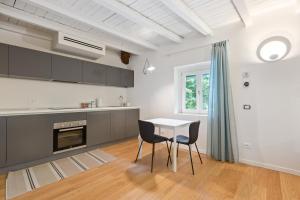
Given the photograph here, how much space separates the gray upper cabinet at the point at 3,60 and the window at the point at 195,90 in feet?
11.2

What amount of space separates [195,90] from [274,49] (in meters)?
1.58

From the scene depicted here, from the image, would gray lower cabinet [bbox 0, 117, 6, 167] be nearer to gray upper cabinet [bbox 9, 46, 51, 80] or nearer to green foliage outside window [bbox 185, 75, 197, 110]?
gray upper cabinet [bbox 9, 46, 51, 80]

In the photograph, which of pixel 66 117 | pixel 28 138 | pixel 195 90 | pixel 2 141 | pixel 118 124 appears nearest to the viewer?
pixel 2 141

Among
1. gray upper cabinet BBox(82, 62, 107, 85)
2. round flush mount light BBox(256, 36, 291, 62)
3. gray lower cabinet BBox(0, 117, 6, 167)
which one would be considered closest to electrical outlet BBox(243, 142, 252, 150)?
round flush mount light BBox(256, 36, 291, 62)

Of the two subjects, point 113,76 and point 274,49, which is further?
point 113,76

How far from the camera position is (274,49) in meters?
2.40

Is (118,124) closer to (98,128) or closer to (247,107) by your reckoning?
(98,128)

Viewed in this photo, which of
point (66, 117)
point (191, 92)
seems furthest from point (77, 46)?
point (191, 92)

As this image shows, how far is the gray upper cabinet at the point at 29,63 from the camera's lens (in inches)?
105

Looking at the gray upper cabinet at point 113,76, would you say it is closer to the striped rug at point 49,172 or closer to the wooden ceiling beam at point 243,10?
the striped rug at point 49,172

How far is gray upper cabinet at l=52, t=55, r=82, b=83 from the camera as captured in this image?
3.17 meters

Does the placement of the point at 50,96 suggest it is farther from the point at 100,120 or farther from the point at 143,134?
the point at 143,134

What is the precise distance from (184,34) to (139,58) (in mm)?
1618

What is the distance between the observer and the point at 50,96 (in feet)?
11.1
